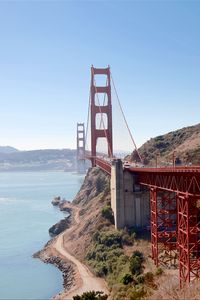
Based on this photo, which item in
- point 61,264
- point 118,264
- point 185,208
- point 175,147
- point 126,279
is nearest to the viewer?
point 185,208

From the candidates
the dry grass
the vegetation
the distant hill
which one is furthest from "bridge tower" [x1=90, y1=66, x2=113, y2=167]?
the dry grass

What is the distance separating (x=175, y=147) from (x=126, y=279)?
3847 centimetres

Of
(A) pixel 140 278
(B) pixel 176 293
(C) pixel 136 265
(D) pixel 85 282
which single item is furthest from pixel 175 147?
(B) pixel 176 293

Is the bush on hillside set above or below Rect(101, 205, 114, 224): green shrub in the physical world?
below

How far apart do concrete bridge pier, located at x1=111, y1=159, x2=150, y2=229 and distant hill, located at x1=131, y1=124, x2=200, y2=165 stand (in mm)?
12784

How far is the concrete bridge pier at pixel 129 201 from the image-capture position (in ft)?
138

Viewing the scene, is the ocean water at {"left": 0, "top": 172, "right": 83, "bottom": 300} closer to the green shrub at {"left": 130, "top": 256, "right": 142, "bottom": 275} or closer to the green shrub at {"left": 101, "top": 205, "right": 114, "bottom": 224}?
the green shrub at {"left": 101, "top": 205, "right": 114, "bottom": 224}

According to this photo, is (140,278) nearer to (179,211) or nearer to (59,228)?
(179,211)

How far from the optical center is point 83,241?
45.5 metres

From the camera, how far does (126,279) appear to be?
30547mm

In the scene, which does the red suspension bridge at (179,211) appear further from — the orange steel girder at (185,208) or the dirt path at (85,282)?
the dirt path at (85,282)

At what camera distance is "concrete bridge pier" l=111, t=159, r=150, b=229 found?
42188 mm

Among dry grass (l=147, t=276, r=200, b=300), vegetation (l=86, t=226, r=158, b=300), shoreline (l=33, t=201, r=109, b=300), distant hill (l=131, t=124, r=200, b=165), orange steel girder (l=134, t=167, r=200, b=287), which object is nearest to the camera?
dry grass (l=147, t=276, r=200, b=300)

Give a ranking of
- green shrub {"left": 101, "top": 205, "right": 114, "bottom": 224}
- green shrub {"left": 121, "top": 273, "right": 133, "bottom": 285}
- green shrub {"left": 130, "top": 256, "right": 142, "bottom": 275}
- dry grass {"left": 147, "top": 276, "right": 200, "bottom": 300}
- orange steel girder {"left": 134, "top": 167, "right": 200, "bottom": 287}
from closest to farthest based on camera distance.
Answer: dry grass {"left": 147, "top": 276, "right": 200, "bottom": 300}
orange steel girder {"left": 134, "top": 167, "right": 200, "bottom": 287}
green shrub {"left": 121, "top": 273, "right": 133, "bottom": 285}
green shrub {"left": 130, "top": 256, "right": 142, "bottom": 275}
green shrub {"left": 101, "top": 205, "right": 114, "bottom": 224}
